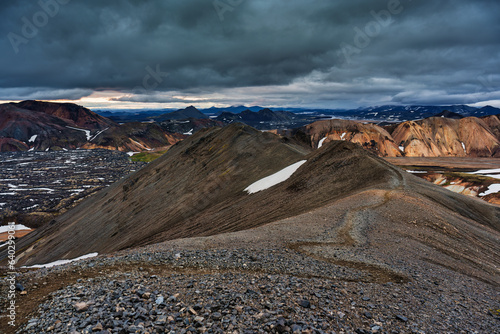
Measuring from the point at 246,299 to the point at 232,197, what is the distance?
127 feet

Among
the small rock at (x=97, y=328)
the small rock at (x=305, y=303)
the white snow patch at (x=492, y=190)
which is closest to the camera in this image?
the small rock at (x=97, y=328)

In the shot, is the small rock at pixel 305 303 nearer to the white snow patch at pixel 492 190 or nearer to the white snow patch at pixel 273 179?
the white snow patch at pixel 273 179

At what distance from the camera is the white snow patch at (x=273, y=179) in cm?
4579

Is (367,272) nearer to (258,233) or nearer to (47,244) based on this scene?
(258,233)

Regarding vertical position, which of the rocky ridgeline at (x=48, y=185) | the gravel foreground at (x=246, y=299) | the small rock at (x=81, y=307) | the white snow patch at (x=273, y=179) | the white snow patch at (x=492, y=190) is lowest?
the rocky ridgeline at (x=48, y=185)

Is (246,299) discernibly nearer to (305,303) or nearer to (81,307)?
(305,303)

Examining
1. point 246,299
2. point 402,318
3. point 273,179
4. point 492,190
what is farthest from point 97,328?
point 492,190

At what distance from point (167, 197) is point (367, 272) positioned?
5066cm

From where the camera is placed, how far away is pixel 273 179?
156 feet

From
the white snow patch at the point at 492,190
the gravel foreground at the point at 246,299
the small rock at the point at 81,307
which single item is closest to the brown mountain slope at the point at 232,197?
the gravel foreground at the point at 246,299

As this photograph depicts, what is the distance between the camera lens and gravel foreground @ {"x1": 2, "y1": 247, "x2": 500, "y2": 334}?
320 inches

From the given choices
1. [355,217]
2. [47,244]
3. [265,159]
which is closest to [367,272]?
[355,217]

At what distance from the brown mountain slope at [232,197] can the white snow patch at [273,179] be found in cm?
200

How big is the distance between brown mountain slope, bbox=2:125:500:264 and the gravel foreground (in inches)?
288
